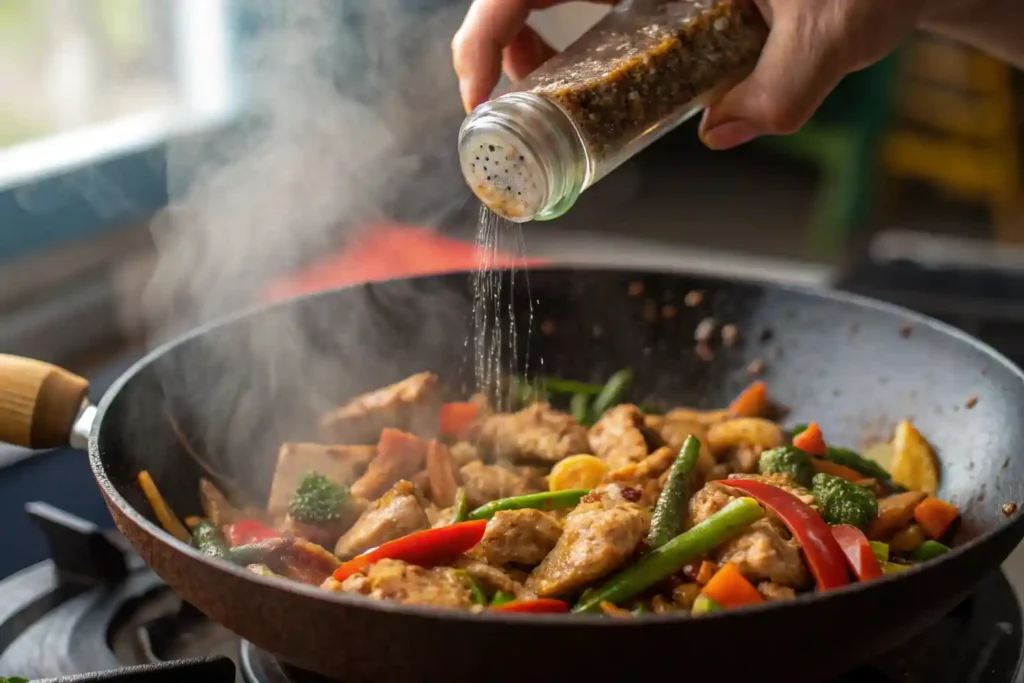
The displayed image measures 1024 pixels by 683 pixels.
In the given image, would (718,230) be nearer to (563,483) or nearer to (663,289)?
(663,289)

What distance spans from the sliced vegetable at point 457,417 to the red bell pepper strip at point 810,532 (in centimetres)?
57

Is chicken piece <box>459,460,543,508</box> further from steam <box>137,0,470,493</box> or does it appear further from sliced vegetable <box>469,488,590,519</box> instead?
steam <box>137,0,470,493</box>

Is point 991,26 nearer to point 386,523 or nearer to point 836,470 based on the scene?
point 836,470

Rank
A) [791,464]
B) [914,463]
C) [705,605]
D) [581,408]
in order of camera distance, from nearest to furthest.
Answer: [705,605] < [791,464] < [914,463] < [581,408]

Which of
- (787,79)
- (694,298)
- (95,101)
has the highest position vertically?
(95,101)

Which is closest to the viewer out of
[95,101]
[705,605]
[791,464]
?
[705,605]

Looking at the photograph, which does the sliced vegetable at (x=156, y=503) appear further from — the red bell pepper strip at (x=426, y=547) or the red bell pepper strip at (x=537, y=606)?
the red bell pepper strip at (x=537, y=606)

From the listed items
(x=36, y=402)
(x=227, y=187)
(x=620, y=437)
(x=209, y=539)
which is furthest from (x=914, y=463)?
(x=227, y=187)

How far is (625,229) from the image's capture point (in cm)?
416


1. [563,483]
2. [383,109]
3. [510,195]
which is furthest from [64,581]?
[383,109]

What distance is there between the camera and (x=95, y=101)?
2488 mm

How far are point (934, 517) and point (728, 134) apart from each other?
0.57 m

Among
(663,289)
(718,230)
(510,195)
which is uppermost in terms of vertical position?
(510,195)

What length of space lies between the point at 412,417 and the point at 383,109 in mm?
1263
